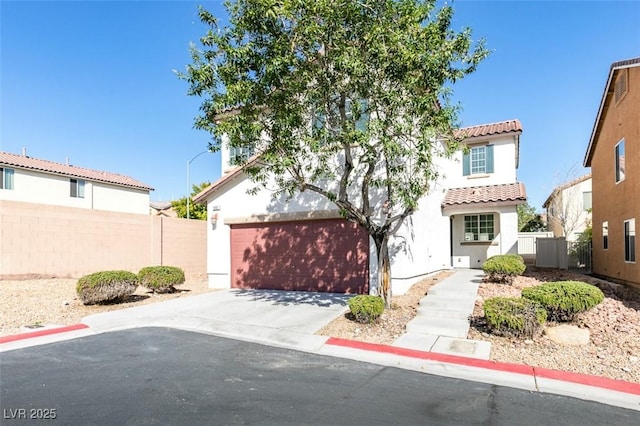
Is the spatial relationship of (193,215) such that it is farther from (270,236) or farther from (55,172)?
(270,236)

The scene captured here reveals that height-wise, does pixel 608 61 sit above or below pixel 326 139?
above

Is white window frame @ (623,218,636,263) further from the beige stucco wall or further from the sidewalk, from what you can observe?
the beige stucco wall

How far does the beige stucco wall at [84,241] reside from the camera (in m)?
14.0

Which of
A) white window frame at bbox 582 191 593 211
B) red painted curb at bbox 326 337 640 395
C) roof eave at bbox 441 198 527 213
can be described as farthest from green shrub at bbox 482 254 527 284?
white window frame at bbox 582 191 593 211

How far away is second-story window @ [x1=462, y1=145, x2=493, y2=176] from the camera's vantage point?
17391 mm

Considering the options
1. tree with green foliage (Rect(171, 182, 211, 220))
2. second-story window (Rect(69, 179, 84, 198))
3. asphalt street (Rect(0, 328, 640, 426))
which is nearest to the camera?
asphalt street (Rect(0, 328, 640, 426))

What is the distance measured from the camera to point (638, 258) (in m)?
11.3

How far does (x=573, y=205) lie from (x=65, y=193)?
35218mm

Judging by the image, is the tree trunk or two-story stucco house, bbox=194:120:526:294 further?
two-story stucco house, bbox=194:120:526:294

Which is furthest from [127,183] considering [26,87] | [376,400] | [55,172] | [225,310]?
[376,400]

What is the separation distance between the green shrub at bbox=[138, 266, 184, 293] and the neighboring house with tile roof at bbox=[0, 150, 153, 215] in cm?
1421

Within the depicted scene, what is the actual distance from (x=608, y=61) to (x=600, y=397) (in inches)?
560

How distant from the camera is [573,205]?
26047 mm

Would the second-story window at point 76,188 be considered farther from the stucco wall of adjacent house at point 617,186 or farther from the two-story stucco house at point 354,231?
the stucco wall of adjacent house at point 617,186
